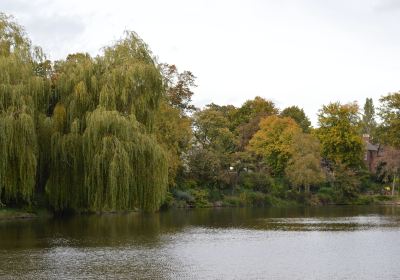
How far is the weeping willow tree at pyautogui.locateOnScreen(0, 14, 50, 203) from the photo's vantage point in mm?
28547

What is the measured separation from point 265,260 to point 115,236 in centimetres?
972

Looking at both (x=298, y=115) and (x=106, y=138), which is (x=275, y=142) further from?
(x=106, y=138)

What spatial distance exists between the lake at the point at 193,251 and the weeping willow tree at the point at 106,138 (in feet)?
6.69

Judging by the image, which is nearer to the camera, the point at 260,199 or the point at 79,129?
the point at 79,129

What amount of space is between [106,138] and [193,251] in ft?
27.3

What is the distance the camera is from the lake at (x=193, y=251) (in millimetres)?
18688

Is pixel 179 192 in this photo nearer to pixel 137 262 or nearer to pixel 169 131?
pixel 169 131

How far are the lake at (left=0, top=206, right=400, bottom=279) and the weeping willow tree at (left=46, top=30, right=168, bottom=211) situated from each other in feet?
6.69

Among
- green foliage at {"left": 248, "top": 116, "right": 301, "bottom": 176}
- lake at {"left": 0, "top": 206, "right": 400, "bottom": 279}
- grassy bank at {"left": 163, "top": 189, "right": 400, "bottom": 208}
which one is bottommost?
lake at {"left": 0, "top": 206, "right": 400, "bottom": 279}

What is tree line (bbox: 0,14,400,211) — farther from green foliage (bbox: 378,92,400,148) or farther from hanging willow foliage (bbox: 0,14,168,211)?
green foliage (bbox: 378,92,400,148)

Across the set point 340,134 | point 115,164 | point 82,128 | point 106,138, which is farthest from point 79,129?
point 340,134

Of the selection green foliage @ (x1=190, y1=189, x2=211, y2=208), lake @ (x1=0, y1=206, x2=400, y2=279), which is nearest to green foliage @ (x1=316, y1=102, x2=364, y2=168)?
green foliage @ (x1=190, y1=189, x2=211, y2=208)

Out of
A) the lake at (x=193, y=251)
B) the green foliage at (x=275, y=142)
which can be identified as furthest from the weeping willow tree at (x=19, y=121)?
the green foliage at (x=275, y=142)

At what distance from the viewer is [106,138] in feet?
96.1
